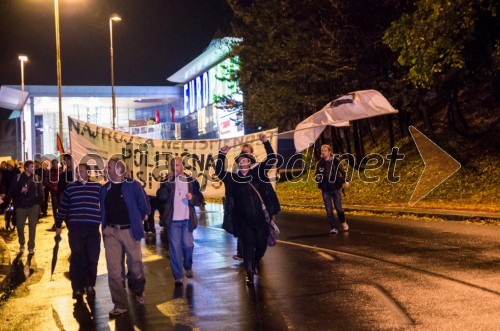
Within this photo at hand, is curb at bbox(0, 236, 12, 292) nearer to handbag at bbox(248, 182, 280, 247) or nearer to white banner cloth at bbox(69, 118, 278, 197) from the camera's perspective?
white banner cloth at bbox(69, 118, 278, 197)

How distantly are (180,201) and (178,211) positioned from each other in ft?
0.50

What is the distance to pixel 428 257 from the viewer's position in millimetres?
11359

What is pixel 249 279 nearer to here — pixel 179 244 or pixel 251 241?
pixel 251 241

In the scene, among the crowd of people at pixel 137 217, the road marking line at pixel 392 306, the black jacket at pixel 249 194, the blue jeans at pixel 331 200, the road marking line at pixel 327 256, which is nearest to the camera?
the road marking line at pixel 392 306

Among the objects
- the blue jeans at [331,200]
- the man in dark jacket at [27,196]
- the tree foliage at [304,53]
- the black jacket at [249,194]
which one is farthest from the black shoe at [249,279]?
→ the tree foliage at [304,53]

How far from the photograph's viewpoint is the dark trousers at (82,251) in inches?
368

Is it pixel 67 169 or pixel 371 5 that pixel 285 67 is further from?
pixel 67 169

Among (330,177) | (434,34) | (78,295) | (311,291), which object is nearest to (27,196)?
(78,295)

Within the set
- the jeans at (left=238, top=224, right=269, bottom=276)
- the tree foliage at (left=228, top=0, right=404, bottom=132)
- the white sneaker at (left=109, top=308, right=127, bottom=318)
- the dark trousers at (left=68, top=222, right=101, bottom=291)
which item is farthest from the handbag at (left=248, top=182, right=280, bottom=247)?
the tree foliage at (left=228, top=0, right=404, bottom=132)

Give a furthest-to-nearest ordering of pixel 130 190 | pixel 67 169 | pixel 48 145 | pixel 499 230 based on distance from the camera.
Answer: pixel 48 145 < pixel 67 169 < pixel 499 230 < pixel 130 190

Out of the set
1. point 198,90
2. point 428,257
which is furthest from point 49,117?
point 428,257

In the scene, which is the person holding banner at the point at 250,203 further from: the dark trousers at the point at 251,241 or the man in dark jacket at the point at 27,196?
the man in dark jacket at the point at 27,196

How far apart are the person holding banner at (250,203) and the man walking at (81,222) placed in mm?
1832

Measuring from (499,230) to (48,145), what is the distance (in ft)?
258
